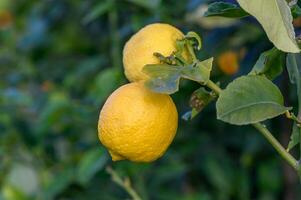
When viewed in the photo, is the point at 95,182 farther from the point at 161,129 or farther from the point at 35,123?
the point at 161,129

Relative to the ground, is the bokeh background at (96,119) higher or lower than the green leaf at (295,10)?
lower

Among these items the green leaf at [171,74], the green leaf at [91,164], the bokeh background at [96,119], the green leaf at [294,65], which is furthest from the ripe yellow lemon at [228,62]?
the green leaf at [171,74]

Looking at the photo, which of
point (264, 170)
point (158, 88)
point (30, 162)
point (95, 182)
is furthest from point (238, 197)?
point (158, 88)

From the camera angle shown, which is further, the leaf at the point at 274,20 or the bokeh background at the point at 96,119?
the bokeh background at the point at 96,119

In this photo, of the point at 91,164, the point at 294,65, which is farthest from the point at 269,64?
the point at 91,164

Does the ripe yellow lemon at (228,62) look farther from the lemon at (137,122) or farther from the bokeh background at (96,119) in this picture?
the lemon at (137,122)
